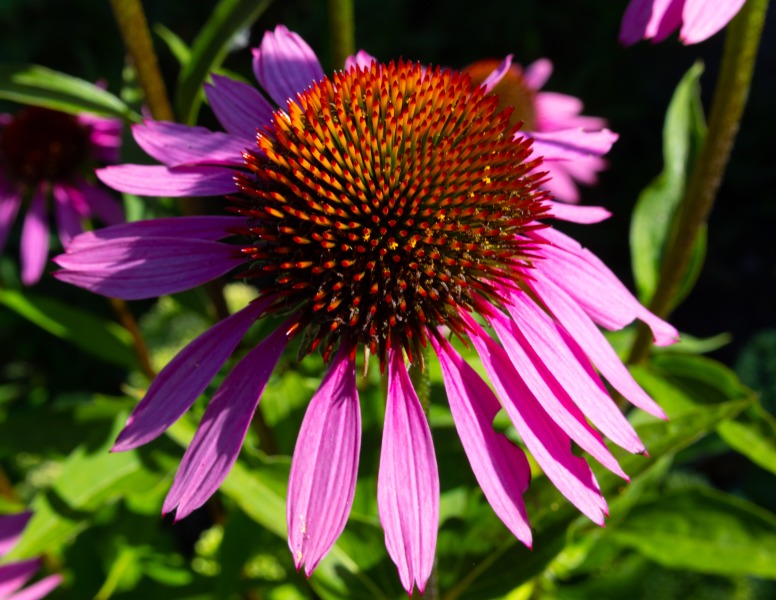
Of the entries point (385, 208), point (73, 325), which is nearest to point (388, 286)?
point (385, 208)

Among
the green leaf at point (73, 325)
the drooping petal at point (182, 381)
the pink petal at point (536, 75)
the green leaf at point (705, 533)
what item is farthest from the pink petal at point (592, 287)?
the pink petal at point (536, 75)

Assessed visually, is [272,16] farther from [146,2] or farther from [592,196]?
[592,196]

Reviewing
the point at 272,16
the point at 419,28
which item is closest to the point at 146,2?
the point at 272,16

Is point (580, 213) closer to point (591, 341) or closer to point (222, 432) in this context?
point (591, 341)

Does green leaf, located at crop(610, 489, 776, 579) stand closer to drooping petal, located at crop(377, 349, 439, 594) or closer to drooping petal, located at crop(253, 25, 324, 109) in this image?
drooping petal, located at crop(377, 349, 439, 594)

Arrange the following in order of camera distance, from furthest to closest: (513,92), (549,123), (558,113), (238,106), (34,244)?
1. (558,113)
2. (549,123)
3. (513,92)
4. (34,244)
5. (238,106)

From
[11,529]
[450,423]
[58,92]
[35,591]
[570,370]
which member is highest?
[58,92]

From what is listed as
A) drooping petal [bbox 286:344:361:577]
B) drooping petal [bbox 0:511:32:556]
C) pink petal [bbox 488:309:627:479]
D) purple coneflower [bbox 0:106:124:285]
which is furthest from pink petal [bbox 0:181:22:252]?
pink petal [bbox 488:309:627:479]
